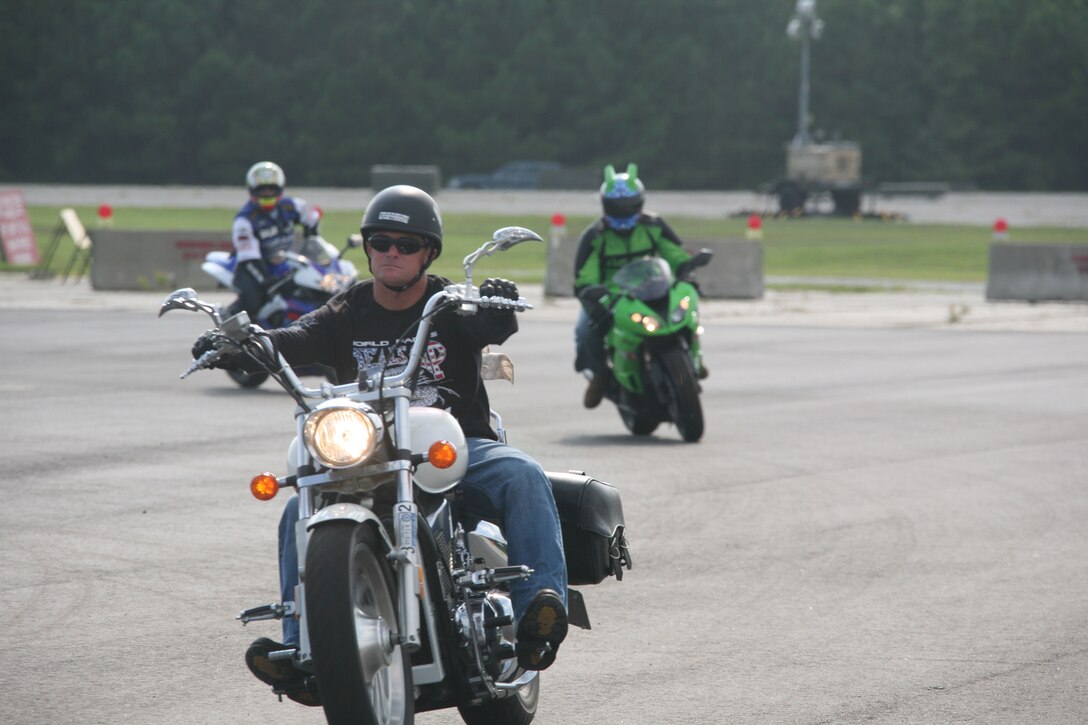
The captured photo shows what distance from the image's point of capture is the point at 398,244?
18.5 ft

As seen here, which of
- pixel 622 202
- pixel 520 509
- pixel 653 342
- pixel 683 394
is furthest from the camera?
pixel 622 202

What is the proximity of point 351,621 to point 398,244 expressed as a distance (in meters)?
1.48

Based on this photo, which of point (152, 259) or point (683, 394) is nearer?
point (683, 394)

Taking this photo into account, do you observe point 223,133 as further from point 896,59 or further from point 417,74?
point 896,59

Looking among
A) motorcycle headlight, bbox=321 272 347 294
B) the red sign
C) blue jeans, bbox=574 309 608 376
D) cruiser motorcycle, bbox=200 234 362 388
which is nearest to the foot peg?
blue jeans, bbox=574 309 608 376

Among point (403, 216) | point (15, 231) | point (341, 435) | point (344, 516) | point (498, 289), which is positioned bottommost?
point (15, 231)

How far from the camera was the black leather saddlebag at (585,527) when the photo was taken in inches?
230

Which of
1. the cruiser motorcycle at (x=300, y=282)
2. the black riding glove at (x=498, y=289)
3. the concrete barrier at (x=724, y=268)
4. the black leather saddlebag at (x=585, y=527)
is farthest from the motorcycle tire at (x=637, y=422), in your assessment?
the concrete barrier at (x=724, y=268)

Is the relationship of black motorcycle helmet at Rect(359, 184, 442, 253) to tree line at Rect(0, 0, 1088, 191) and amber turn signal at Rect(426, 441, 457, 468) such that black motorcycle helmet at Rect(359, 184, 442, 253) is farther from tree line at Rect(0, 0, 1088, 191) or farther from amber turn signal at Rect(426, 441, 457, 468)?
tree line at Rect(0, 0, 1088, 191)

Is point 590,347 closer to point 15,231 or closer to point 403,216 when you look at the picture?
point 403,216

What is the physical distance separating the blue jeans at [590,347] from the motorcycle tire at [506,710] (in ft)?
26.0

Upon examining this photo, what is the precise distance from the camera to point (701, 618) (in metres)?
7.23

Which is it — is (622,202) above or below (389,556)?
above

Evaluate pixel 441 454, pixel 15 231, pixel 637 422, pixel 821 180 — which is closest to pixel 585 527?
pixel 441 454
